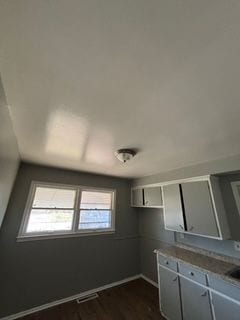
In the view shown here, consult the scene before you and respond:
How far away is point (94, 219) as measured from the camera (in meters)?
3.28

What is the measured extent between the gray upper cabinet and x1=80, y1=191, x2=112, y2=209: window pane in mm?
618

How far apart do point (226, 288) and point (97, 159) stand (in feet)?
7.58

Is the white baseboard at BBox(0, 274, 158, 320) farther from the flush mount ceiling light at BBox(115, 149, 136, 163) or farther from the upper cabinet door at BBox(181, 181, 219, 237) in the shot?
the flush mount ceiling light at BBox(115, 149, 136, 163)

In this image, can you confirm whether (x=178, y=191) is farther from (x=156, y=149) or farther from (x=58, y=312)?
(x=58, y=312)

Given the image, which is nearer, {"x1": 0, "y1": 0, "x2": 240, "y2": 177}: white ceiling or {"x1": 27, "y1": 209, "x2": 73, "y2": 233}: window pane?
{"x1": 0, "y1": 0, "x2": 240, "y2": 177}: white ceiling

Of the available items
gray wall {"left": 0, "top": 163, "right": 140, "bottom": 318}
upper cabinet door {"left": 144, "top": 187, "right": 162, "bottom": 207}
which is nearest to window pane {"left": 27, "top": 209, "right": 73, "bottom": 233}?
gray wall {"left": 0, "top": 163, "right": 140, "bottom": 318}

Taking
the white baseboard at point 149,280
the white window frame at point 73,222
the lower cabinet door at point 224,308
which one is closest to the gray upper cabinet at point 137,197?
the white window frame at point 73,222

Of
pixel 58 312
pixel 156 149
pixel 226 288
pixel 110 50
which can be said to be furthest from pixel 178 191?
pixel 58 312

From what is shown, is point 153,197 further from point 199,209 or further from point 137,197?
point 199,209

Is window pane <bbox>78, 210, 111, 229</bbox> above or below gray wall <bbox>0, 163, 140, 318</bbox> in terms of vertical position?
above

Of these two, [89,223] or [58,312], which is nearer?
[58,312]

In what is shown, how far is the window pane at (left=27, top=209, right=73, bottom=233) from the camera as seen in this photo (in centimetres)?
265

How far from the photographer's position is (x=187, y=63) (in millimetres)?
820

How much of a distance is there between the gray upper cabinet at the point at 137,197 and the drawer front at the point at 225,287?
1.85 meters
